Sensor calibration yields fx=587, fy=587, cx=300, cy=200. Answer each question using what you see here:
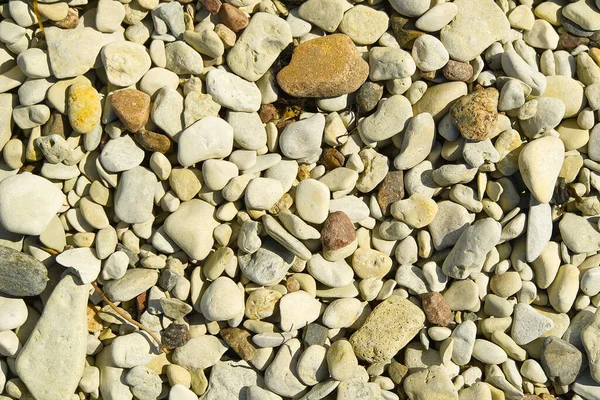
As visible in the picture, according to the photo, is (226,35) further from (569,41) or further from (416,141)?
(569,41)

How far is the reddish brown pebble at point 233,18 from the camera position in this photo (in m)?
1.90

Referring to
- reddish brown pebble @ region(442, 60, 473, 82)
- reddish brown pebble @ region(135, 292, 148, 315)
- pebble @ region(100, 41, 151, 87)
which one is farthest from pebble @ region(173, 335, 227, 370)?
reddish brown pebble @ region(442, 60, 473, 82)

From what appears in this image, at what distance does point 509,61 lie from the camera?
1957 millimetres

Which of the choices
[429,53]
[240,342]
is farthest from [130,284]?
[429,53]

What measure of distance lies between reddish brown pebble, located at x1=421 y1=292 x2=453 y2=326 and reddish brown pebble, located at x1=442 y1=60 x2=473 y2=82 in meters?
0.73

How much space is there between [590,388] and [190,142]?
156 centimetres

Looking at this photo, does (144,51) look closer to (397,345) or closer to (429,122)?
(429,122)

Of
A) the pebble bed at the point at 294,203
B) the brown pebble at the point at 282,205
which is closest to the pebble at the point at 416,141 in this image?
the pebble bed at the point at 294,203

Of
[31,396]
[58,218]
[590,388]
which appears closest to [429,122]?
[590,388]

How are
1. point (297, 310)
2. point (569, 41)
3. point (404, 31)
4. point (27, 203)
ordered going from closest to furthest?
point (27, 203), point (297, 310), point (404, 31), point (569, 41)

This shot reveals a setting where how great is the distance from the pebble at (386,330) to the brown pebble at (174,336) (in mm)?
538

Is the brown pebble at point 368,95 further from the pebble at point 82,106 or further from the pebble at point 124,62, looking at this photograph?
the pebble at point 82,106

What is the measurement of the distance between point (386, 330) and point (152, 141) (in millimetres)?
963

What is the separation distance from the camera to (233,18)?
190cm
